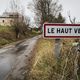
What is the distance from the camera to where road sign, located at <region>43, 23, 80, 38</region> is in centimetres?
634

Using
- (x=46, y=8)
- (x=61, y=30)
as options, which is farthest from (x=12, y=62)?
(x=46, y=8)

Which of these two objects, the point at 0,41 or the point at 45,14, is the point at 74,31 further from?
the point at 45,14

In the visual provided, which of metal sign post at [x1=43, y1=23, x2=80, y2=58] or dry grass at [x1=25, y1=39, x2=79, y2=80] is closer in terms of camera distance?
metal sign post at [x1=43, y1=23, x2=80, y2=58]

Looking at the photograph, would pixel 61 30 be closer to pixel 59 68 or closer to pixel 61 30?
pixel 61 30

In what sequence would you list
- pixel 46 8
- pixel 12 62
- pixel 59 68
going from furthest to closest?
pixel 46 8 → pixel 12 62 → pixel 59 68

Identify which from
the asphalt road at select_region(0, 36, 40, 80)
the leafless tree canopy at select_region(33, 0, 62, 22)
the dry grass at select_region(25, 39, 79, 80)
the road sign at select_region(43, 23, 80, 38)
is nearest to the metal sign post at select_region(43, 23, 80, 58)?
the road sign at select_region(43, 23, 80, 38)

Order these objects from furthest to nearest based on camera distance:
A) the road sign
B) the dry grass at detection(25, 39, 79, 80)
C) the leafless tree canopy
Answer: the leafless tree canopy → the dry grass at detection(25, 39, 79, 80) → the road sign

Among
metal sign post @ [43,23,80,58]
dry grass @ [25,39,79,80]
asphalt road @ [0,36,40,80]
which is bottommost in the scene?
asphalt road @ [0,36,40,80]

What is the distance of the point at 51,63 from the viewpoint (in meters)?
8.71

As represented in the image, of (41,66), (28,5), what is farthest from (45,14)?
(41,66)

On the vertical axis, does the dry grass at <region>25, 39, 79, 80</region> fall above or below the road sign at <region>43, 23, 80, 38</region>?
below

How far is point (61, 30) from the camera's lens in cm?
635

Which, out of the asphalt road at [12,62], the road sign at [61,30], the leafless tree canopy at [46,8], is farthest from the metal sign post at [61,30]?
the leafless tree canopy at [46,8]

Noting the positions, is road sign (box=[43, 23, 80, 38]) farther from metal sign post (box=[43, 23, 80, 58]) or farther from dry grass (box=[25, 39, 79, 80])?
dry grass (box=[25, 39, 79, 80])
